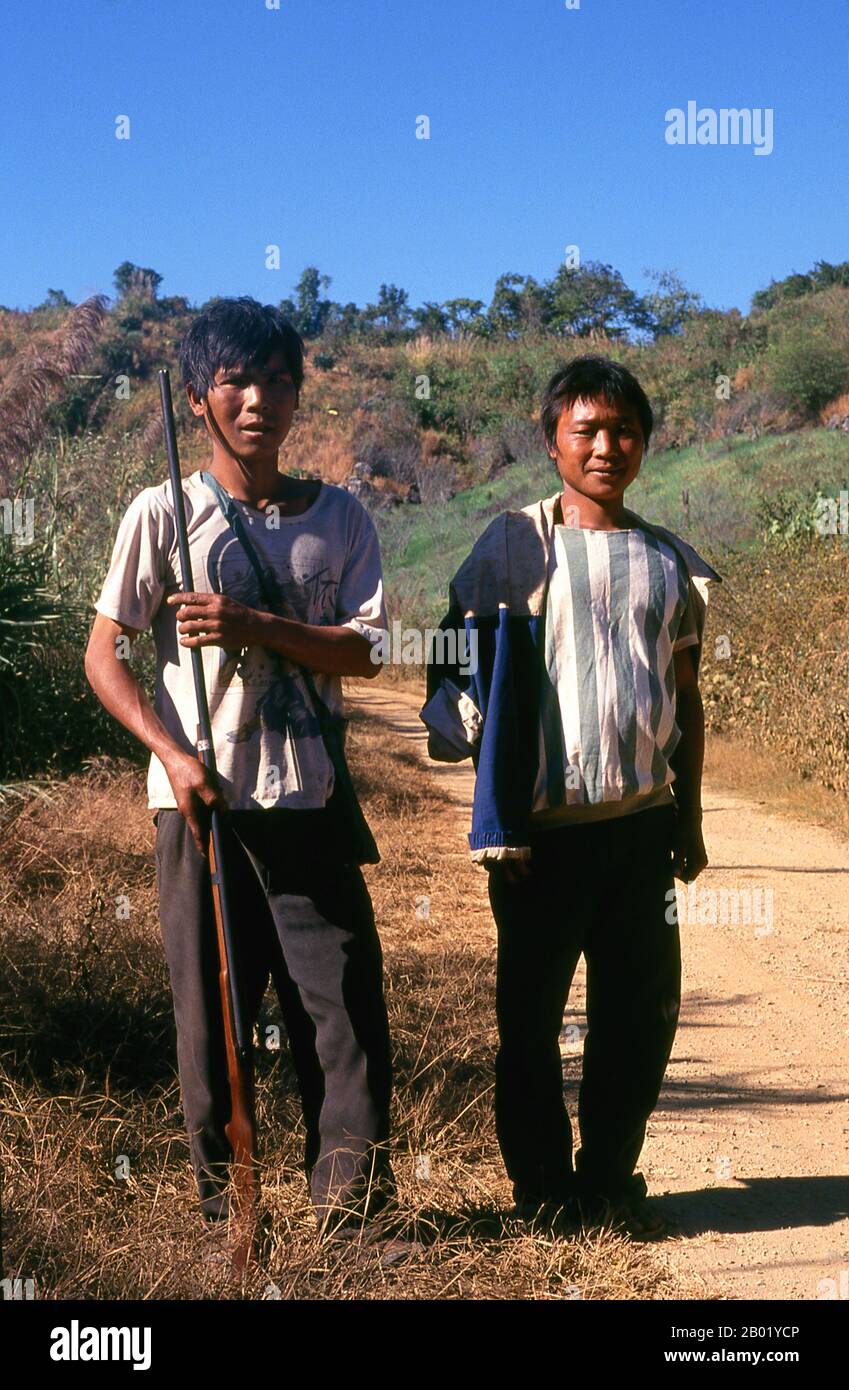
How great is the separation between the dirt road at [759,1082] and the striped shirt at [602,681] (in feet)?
3.44

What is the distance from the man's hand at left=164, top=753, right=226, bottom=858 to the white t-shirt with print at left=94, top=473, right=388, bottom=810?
0.22 feet

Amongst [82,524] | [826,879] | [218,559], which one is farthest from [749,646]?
[218,559]

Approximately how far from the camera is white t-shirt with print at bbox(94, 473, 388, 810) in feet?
9.11

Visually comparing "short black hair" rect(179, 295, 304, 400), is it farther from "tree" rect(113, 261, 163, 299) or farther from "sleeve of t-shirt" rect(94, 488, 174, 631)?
"tree" rect(113, 261, 163, 299)

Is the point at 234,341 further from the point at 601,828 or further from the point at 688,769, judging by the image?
the point at 688,769

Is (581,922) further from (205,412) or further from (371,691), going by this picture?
(371,691)

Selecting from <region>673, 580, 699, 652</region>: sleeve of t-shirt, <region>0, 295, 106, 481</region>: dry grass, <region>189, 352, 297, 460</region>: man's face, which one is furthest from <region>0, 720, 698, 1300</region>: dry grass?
<region>0, 295, 106, 481</region>: dry grass

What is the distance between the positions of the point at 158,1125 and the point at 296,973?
3.24 feet

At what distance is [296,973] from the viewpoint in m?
2.87

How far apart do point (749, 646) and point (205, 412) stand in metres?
8.44

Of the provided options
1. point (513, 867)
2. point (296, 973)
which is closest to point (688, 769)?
point (513, 867)

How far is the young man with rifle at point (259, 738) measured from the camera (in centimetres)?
279

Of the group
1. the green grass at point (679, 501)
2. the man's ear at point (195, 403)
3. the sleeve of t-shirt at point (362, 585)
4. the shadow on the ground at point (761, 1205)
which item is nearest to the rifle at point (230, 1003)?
the man's ear at point (195, 403)
